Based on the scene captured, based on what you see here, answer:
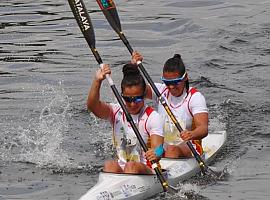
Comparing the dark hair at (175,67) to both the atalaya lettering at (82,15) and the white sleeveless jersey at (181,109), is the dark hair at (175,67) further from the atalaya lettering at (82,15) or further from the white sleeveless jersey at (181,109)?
the atalaya lettering at (82,15)

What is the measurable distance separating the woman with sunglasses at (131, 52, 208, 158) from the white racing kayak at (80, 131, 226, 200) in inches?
7.6

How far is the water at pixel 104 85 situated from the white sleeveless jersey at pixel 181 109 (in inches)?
30.0

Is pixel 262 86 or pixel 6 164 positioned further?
pixel 262 86

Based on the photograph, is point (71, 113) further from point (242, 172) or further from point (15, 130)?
point (242, 172)

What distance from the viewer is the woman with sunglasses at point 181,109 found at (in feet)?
35.3

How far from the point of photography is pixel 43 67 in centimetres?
1744

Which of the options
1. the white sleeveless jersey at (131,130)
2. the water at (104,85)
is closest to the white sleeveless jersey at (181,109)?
the water at (104,85)

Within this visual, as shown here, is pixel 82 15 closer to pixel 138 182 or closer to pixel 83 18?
pixel 83 18

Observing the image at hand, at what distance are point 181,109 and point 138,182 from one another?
5.31ft

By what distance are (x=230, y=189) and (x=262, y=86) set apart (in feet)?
18.3

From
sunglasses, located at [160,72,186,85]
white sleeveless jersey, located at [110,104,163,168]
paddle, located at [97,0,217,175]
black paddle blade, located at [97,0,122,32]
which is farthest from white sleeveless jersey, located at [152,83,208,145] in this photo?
black paddle blade, located at [97,0,122,32]

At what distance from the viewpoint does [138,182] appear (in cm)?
990

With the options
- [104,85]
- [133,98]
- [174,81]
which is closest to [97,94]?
[133,98]

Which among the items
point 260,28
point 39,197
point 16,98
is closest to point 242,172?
point 39,197
